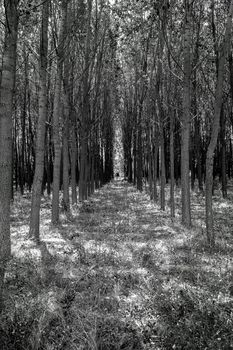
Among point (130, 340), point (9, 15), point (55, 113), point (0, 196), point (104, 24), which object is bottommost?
point (130, 340)

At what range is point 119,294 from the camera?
534cm

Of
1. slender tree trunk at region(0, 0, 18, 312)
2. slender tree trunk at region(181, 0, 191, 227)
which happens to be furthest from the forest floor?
slender tree trunk at region(181, 0, 191, 227)

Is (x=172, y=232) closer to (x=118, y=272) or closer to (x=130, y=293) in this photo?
(x=118, y=272)

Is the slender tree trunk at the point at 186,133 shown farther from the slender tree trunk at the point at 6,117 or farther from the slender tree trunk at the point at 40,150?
the slender tree trunk at the point at 6,117

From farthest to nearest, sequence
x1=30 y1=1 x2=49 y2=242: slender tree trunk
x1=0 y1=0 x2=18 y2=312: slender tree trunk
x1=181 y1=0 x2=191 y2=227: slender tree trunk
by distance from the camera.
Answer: x1=181 y1=0 x2=191 y2=227: slender tree trunk → x1=30 y1=1 x2=49 y2=242: slender tree trunk → x1=0 y1=0 x2=18 y2=312: slender tree trunk

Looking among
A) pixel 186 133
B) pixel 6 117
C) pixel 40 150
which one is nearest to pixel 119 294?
pixel 6 117

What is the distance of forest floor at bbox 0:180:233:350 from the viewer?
4203mm

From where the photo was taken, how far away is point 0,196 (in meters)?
6.86

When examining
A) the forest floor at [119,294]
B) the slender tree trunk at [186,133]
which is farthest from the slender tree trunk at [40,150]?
the slender tree trunk at [186,133]

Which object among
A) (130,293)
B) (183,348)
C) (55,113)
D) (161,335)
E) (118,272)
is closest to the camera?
(183,348)

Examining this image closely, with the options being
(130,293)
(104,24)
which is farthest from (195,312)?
(104,24)

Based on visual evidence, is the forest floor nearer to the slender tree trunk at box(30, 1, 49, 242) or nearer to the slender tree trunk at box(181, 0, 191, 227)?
the slender tree trunk at box(30, 1, 49, 242)

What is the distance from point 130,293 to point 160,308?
2.45 feet

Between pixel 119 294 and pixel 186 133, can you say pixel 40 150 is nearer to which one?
pixel 186 133
